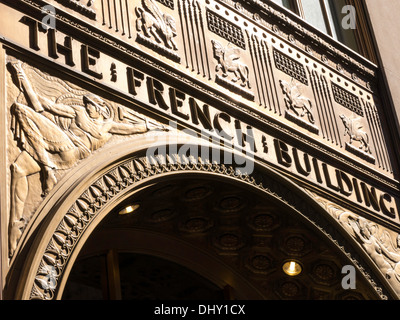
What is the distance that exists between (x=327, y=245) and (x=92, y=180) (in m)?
2.80

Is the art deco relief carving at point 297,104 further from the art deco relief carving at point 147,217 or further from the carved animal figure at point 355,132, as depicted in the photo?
the art deco relief carving at point 147,217

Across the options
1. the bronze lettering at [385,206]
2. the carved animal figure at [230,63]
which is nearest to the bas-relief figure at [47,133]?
the carved animal figure at [230,63]

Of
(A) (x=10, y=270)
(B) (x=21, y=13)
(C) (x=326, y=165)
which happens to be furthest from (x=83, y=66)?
(C) (x=326, y=165)

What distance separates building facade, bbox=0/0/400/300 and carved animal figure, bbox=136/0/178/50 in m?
0.02

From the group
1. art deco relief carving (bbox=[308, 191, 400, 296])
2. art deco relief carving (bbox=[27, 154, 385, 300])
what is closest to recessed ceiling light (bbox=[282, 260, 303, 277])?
art deco relief carving (bbox=[27, 154, 385, 300])

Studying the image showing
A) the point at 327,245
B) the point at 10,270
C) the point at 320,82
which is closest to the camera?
the point at 10,270

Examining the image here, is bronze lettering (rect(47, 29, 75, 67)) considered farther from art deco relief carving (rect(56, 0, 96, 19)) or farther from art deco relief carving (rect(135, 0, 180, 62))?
art deco relief carving (rect(135, 0, 180, 62))

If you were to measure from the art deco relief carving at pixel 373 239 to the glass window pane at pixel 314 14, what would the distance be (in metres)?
2.60

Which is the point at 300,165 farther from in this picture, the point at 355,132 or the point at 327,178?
the point at 355,132

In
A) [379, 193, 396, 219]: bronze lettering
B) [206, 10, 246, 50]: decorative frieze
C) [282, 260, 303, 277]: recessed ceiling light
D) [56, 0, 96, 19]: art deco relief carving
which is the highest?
[206, 10, 246, 50]: decorative frieze

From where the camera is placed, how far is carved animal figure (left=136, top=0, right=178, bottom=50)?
6.89 meters
